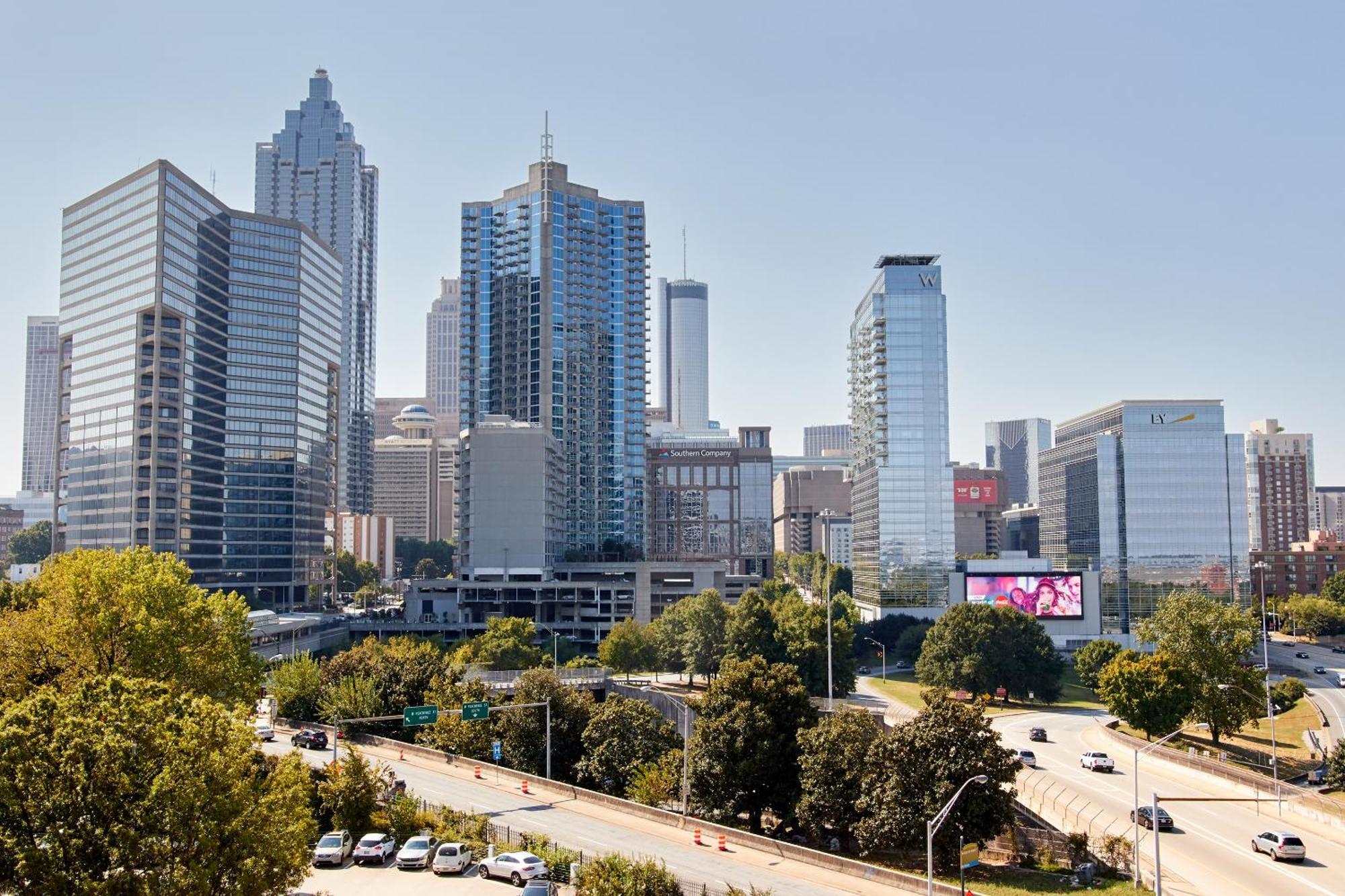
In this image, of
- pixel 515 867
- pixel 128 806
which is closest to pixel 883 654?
pixel 515 867

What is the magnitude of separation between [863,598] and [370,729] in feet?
395

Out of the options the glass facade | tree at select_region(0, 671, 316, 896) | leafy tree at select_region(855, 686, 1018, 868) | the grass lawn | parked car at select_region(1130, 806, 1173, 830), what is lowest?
the grass lawn

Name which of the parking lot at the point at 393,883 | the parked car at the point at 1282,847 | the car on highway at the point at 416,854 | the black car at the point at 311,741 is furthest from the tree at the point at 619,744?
the parked car at the point at 1282,847

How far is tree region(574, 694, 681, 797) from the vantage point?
2864 inches

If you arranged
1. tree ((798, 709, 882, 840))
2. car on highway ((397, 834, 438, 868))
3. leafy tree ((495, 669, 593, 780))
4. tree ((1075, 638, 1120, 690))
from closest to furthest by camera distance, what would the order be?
car on highway ((397, 834, 438, 868)) < tree ((798, 709, 882, 840)) < leafy tree ((495, 669, 593, 780)) < tree ((1075, 638, 1120, 690))

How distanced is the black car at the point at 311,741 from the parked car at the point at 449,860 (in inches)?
1316

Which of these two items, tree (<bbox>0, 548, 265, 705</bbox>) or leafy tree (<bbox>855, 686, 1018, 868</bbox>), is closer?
leafy tree (<bbox>855, 686, 1018, 868</bbox>)

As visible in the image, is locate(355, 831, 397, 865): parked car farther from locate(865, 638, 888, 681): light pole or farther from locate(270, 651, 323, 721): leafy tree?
locate(865, 638, 888, 681): light pole

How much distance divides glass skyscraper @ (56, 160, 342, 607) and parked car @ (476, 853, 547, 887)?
14106cm

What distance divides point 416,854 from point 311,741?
3310 centimetres

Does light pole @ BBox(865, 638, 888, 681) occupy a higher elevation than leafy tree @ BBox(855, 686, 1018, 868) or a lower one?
lower

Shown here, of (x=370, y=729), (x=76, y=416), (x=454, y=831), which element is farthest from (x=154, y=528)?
(x=454, y=831)

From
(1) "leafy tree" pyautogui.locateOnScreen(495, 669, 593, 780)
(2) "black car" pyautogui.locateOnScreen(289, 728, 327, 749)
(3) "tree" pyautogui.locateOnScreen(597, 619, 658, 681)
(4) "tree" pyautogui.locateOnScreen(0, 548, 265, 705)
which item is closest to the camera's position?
(4) "tree" pyautogui.locateOnScreen(0, 548, 265, 705)

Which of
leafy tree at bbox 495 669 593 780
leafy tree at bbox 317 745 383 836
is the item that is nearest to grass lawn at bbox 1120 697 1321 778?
leafy tree at bbox 495 669 593 780
